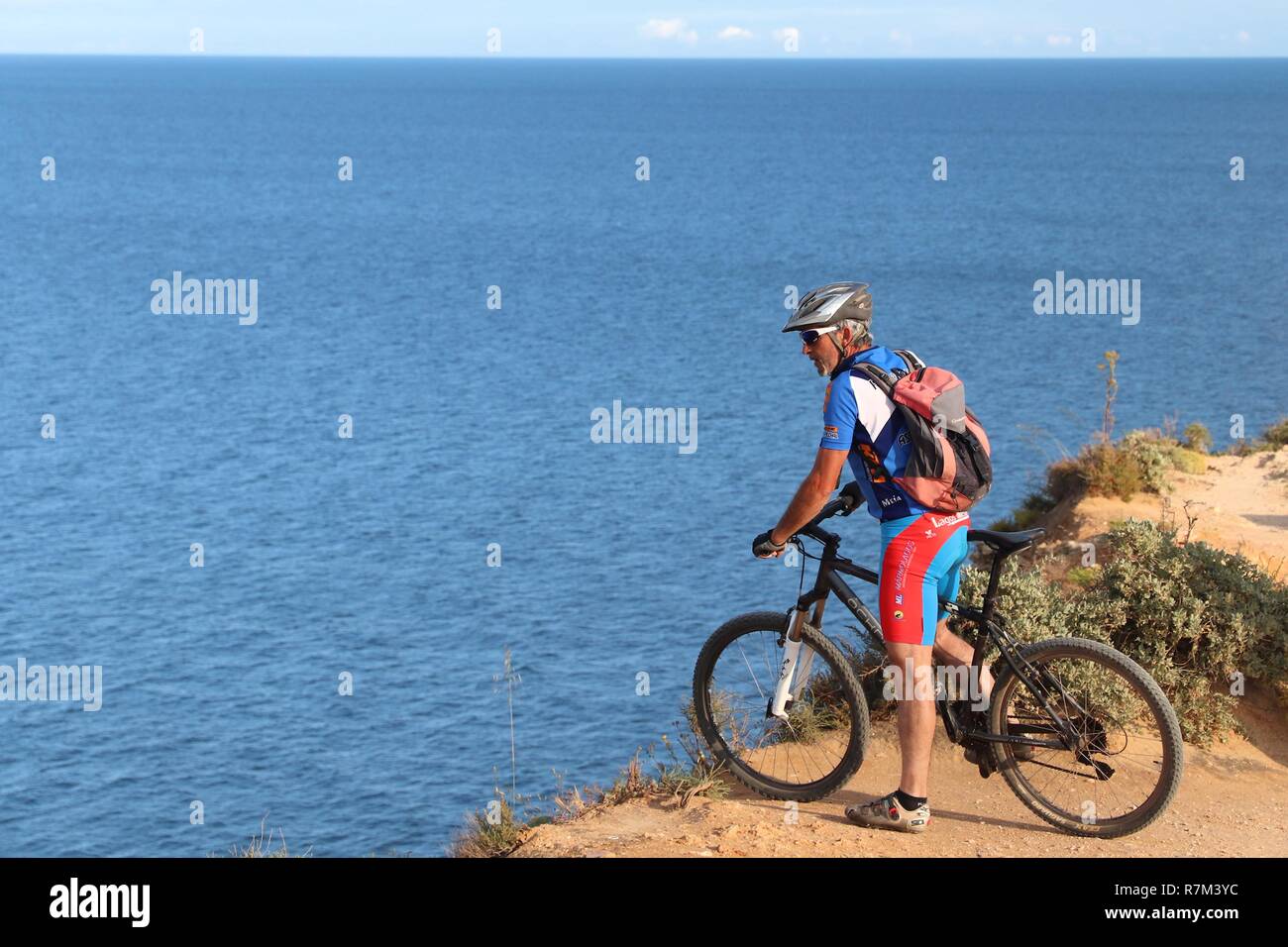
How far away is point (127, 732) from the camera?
45938mm

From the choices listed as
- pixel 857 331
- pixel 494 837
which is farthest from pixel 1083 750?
pixel 494 837

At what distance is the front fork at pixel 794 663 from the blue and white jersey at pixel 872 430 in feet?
2.87

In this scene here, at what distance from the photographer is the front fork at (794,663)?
7.33 meters

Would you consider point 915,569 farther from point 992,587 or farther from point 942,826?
point 942,826

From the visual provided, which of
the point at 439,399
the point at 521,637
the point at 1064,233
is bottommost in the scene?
the point at 521,637

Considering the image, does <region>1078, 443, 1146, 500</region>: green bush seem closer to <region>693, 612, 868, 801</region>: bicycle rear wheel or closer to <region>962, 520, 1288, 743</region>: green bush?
<region>962, 520, 1288, 743</region>: green bush

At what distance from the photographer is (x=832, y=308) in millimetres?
6629

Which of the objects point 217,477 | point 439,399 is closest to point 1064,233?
point 439,399

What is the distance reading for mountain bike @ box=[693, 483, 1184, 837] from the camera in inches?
270

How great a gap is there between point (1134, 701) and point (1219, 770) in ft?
3.35

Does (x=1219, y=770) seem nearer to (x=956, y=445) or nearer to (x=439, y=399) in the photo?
(x=956, y=445)

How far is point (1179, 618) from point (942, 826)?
2.46m

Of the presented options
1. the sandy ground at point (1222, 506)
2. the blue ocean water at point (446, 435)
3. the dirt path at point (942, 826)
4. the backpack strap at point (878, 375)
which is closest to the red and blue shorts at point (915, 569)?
the backpack strap at point (878, 375)

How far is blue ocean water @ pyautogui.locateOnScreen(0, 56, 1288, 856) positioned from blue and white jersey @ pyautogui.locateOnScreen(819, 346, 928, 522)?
486 inches
